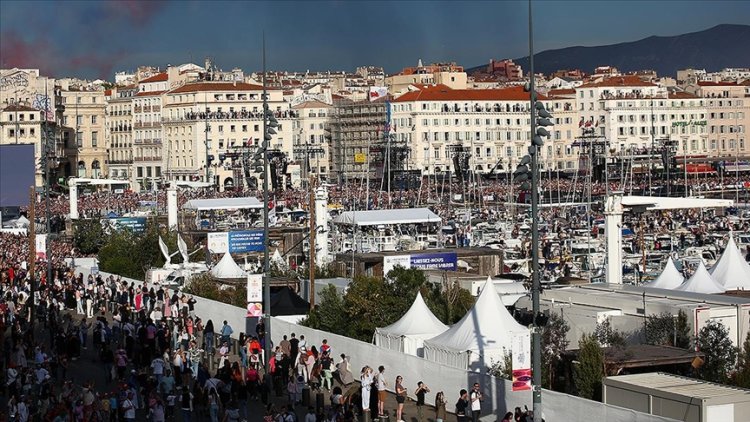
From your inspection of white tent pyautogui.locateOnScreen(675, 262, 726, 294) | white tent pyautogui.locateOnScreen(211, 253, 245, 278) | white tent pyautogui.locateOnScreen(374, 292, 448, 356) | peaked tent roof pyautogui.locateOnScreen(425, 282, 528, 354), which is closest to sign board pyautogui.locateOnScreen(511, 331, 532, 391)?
peaked tent roof pyautogui.locateOnScreen(425, 282, 528, 354)

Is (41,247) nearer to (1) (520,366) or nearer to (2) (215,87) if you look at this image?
(1) (520,366)

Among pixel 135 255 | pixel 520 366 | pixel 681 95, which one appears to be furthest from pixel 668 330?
pixel 681 95

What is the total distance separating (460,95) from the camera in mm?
126062

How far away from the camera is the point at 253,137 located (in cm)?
12106

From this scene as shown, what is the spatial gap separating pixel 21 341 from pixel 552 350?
9188 millimetres

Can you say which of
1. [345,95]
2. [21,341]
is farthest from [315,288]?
[345,95]

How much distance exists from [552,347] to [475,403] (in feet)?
8.33

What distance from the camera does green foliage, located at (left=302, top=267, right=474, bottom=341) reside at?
87.4ft

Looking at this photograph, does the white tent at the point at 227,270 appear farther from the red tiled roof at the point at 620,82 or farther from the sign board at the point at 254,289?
the red tiled roof at the point at 620,82

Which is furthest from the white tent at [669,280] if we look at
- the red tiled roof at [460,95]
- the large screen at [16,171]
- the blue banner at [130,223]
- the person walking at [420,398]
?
the red tiled roof at [460,95]

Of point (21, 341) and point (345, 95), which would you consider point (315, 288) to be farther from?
point (345, 95)

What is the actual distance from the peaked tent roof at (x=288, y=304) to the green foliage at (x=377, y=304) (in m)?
1.38

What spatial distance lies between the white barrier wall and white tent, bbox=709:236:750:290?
29.6 ft

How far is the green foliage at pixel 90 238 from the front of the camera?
157 ft
